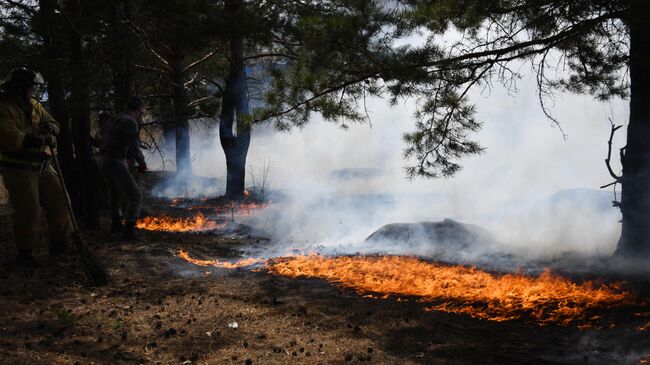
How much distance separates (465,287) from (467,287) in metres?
0.02

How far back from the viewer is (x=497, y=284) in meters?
6.49

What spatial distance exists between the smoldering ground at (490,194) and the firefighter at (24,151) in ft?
12.1

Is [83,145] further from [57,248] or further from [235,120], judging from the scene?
[235,120]

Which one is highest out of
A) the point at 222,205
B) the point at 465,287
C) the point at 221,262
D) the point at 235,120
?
the point at 235,120

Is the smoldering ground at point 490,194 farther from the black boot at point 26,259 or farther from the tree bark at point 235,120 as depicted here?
the black boot at point 26,259

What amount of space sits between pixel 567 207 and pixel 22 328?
29.2 ft

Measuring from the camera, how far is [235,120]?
649 inches

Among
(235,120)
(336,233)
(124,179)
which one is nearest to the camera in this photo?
(124,179)

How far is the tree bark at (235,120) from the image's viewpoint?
15391mm

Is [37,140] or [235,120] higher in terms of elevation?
[235,120]

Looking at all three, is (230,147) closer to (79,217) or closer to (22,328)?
(79,217)

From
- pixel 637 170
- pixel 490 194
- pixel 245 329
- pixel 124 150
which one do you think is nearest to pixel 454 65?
pixel 637 170

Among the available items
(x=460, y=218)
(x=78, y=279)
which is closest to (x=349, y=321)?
(x=78, y=279)

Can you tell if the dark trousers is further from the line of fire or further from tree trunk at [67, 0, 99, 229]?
tree trunk at [67, 0, 99, 229]
